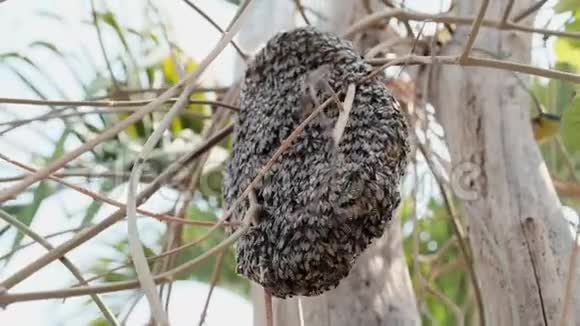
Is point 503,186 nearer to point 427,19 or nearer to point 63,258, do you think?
point 427,19

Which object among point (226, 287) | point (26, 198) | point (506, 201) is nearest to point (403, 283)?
point (506, 201)

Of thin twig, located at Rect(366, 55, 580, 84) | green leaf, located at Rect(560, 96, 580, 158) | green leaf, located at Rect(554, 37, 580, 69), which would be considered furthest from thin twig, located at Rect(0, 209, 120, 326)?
green leaf, located at Rect(554, 37, 580, 69)

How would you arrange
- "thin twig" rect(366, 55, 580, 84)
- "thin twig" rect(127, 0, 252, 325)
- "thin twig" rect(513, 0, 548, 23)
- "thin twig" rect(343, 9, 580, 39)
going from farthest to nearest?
1. "thin twig" rect(513, 0, 548, 23)
2. "thin twig" rect(343, 9, 580, 39)
3. "thin twig" rect(366, 55, 580, 84)
4. "thin twig" rect(127, 0, 252, 325)

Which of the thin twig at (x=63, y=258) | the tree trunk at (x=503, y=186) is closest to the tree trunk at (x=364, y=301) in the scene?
the tree trunk at (x=503, y=186)

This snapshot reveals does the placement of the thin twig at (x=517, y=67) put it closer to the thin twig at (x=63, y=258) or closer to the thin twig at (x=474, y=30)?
the thin twig at (x=474, y=30)

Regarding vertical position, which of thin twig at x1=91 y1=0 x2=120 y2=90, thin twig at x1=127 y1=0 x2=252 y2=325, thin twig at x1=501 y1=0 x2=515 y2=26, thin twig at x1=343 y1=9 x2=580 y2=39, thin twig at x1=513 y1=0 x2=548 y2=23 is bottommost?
thin twig at x1=127 y1=0 x2=252 y2=325

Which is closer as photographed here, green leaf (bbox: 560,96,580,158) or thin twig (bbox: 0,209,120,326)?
thin twig (bbox: 0,209,120,326)

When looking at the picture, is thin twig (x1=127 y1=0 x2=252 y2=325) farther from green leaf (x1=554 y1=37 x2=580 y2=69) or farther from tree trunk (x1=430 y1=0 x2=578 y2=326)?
green leaf (x1=554 y1=37 x2=580 y2=69)

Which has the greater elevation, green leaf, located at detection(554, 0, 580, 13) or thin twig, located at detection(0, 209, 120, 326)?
green leaf, located at detection(554, 0, 580, 13)
